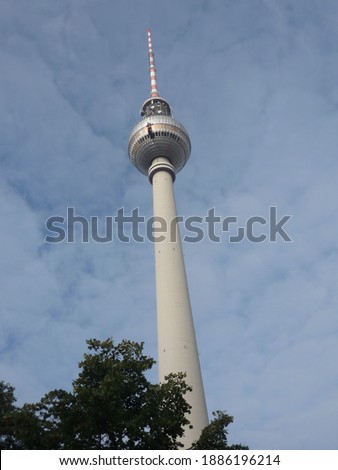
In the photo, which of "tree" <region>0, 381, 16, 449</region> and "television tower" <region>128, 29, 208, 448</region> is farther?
"television tower" <region>128, 29, 208, 448</region>

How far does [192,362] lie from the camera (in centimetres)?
5341

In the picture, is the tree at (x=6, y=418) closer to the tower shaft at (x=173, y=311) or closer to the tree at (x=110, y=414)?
the tree at (x=110, y=414)

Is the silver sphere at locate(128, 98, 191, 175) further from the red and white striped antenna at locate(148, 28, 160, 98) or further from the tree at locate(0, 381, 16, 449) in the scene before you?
the tree at locate(0, 381, 16, 449)

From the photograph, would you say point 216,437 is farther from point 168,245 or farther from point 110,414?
point 168,245

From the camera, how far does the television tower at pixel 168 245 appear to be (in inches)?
2063

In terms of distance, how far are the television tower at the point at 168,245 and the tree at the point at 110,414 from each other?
65.2ft

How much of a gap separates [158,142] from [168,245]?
20605 millimetres

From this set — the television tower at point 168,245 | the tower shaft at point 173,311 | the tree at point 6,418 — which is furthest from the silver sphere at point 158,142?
the tree at point 6,418

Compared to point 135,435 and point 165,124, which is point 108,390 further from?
point 165,124

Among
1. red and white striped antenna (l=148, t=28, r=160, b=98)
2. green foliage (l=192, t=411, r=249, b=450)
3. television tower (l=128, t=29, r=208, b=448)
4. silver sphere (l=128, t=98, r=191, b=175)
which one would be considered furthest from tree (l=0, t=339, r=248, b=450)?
red and white striped antenna (l=148, t=28, r=160, b=98)

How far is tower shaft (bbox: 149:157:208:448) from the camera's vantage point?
50.5 meters

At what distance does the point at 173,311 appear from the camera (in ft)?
189

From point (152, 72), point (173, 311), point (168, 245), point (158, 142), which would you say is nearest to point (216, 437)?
point (173, 311)
